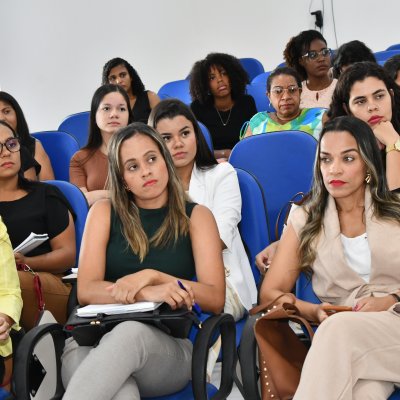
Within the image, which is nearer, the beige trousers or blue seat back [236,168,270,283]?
the beige trousers

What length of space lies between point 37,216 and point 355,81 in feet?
4.66

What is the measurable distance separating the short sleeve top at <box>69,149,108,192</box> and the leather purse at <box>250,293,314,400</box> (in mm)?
2019

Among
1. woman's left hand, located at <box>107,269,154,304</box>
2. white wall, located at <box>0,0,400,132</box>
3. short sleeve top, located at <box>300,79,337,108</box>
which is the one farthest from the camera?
white wall, located at <box>0,0,400,132</box>

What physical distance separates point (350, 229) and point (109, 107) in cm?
199

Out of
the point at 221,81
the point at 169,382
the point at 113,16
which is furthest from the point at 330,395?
the point at 113,16

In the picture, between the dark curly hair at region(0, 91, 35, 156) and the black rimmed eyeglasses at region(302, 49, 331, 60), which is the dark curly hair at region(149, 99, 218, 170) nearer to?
the dark curly hair at region(0, 91, 35, 156)

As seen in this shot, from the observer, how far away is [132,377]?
7.21 ft

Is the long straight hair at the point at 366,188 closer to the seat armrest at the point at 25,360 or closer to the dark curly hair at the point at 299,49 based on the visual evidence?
the seat armrest at the point at 25,360

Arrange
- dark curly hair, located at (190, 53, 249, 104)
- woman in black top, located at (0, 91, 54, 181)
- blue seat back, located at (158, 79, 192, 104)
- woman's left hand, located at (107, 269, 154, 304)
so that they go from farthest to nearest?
blue seat back, located at (158, 79, 192, 104) → dark curly hair, located at (190, 53, 249, 104) → woman in black top, located at (0, 91, 54, 181) → woman's left hand, located at (107, 269, 154, 304)

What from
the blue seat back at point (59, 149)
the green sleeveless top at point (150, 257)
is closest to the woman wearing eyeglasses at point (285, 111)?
the blue seat back at point (59, 149)

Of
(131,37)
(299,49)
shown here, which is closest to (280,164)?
(299,49)

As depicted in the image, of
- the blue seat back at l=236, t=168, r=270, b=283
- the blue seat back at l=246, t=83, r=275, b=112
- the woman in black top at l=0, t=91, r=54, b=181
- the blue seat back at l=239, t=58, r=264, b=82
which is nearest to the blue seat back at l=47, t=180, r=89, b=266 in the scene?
the blue seat back at l=236, t=168, r=270, b=283

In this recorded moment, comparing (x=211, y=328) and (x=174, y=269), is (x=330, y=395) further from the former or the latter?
(x=174, y=269)

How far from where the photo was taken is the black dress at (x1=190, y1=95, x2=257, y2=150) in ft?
15.5
